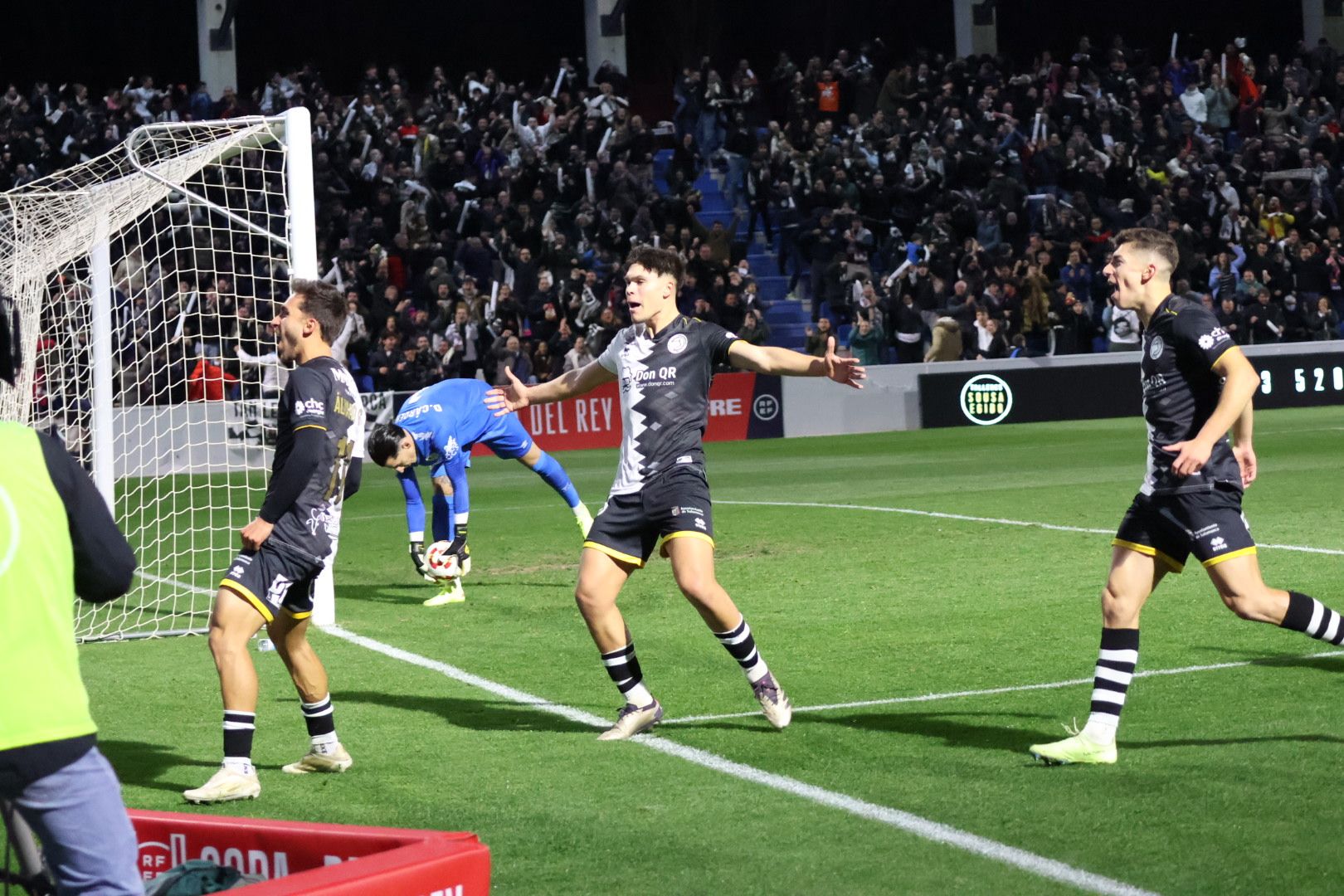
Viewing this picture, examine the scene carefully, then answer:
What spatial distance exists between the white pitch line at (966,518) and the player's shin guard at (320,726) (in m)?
7.70

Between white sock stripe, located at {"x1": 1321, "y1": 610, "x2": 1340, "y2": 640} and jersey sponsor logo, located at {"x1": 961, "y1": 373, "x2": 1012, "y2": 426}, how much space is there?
21.3m

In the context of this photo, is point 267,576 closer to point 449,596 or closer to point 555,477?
point 449,596

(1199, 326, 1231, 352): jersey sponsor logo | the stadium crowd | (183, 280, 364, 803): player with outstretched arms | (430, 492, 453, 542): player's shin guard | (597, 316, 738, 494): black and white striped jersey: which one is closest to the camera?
(1199, 326, 1231, 352): jersey sponsor logo

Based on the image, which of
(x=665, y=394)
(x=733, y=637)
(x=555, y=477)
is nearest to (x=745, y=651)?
(x=733, y=637)

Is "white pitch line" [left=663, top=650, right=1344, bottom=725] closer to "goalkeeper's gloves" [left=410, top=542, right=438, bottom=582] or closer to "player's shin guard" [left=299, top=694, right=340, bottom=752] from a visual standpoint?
"player's shin guard" [left=299, top=694, right=340, bottom=752]

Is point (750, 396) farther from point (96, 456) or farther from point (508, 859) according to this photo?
point (508, 859)

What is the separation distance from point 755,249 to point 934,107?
4.80m

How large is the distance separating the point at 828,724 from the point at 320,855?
319 cm

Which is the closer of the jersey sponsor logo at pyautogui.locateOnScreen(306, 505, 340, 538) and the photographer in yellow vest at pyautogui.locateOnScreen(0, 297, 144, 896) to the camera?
the photographer in yellow vest at pyautogui.locateOnScreen(0, 297, 144, 896)

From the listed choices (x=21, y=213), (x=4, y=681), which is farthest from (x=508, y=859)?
(x=21, y=213)

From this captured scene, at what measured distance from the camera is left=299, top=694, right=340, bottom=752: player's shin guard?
6.70 meters

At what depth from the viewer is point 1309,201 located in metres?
32.3

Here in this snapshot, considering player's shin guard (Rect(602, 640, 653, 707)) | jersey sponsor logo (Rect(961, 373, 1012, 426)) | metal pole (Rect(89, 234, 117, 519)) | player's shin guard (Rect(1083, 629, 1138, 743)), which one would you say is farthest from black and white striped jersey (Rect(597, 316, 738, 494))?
jersey sponsor logo (Rect(961, 373, 1012, 426))

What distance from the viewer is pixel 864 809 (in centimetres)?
572
